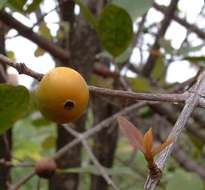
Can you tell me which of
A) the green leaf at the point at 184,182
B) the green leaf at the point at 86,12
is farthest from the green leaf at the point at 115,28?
the green leaf at the point at 184,182

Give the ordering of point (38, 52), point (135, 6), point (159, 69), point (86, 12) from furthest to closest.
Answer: point (159, 69)
point (38, 52)
point (135, 6)
point (86, 12)

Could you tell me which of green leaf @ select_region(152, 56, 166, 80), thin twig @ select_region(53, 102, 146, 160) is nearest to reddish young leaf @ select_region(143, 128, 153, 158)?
thin twig @ select_region(53, 102, 146, 160)

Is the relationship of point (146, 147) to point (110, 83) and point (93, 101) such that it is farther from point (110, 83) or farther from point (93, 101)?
point (93, 101)

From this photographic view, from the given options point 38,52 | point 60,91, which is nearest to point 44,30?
point 38,52

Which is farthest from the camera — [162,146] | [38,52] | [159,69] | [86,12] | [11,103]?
[159,69]

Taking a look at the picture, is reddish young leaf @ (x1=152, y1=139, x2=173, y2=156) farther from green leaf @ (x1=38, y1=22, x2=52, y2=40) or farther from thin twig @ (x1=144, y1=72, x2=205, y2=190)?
green leaf @ (x1=38, y1=22, x2=52, y2=40)

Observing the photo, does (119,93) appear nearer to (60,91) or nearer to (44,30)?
(60,91)
